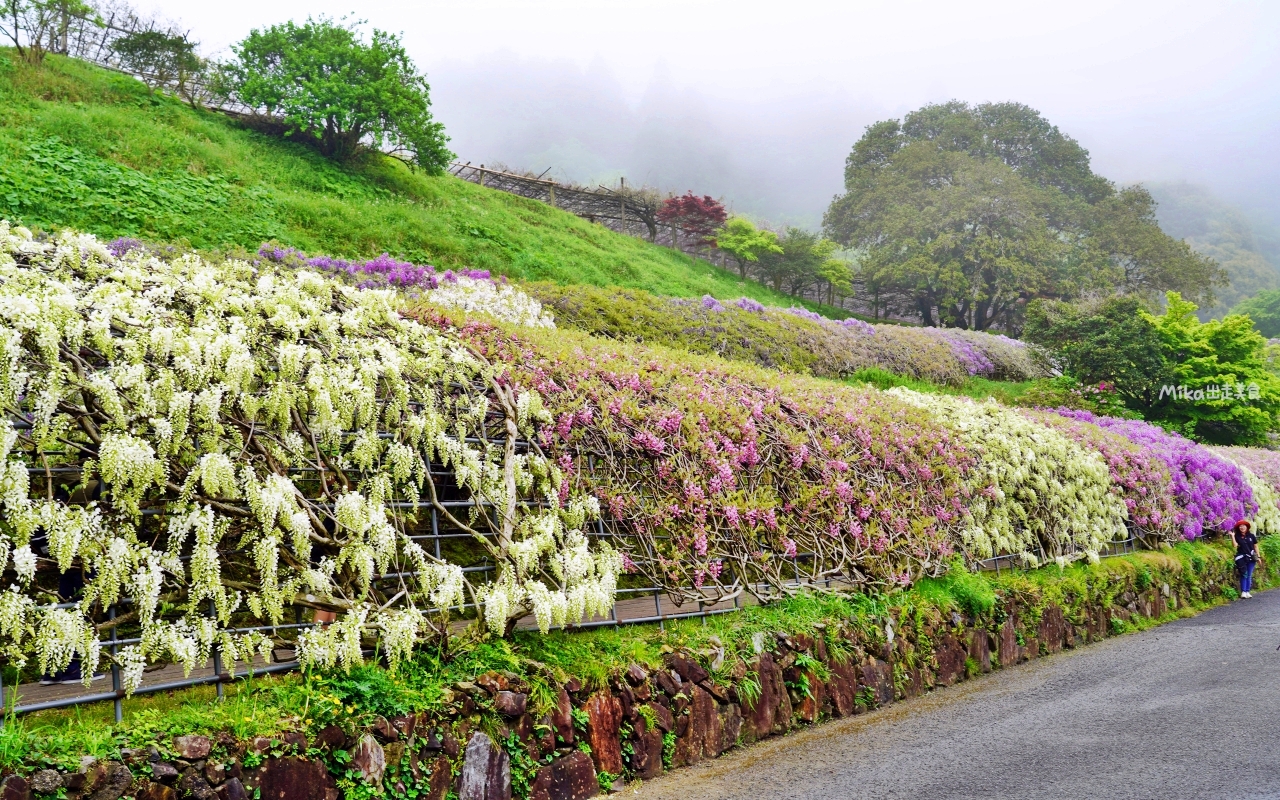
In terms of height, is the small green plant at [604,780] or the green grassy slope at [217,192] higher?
the green grassy slope at [217,192]

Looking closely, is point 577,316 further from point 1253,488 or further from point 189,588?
point 1253,488

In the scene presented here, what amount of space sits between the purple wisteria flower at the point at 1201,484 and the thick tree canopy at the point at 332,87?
1730cm

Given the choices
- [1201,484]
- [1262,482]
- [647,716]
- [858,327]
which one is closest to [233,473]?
[647,716]

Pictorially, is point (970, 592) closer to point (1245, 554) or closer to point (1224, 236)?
point (1245, 554)

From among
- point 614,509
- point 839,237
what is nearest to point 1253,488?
point 614,509

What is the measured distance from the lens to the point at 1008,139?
134 ft

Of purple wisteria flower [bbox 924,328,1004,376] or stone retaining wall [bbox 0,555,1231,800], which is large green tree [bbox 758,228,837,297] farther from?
stone retaining wall [bbox 0,555,1231,800]

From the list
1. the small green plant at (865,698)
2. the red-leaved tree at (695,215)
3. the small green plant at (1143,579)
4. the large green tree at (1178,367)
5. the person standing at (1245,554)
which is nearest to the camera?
the small green plant at (865,698)

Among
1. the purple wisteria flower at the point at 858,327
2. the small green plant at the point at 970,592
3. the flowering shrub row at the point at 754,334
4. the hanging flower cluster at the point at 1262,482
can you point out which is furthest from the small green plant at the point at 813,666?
the purple wisteria flower at the point at 858,327

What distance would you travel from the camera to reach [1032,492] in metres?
8.44

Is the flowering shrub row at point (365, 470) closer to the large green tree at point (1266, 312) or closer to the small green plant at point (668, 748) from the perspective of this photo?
the small green plant at point (668, 748)

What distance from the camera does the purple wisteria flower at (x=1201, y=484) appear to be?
11258 mm

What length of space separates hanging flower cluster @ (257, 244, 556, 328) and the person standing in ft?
33.9

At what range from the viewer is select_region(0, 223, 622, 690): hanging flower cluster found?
3205 millimetres
